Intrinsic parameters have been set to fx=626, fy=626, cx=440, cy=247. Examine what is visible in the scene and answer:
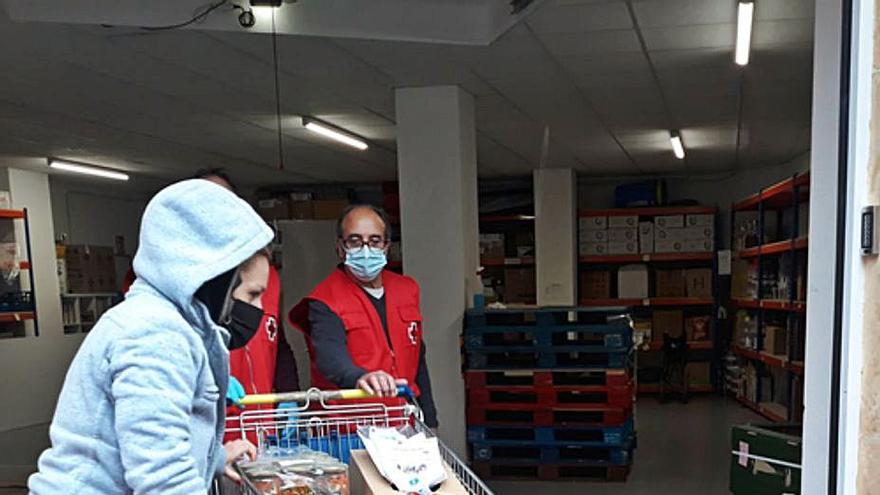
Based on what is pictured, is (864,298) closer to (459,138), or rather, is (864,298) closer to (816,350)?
(816,350)

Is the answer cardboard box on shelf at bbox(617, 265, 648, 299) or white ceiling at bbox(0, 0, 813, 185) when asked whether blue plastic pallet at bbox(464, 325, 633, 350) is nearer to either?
white ceiling at bbox(0, 0, 813, 185)

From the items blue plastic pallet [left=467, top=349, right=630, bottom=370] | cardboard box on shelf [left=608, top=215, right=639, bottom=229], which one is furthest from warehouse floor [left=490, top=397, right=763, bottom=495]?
cardboard box on shelf [left=608, top=215, right=639, bottom=229]

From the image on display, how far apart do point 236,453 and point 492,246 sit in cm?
728

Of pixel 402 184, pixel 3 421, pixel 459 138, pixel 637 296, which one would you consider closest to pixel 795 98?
pixel 459 138

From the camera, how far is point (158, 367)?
101 cm

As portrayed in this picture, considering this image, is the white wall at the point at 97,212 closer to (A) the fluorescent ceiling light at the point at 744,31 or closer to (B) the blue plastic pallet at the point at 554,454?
(B) the blue plastic pallet at the point at 554,454

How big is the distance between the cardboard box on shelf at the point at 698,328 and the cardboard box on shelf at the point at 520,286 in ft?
6.71

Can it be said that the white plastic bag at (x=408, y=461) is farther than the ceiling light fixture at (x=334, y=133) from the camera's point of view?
No

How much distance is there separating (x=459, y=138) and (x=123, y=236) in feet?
24.2

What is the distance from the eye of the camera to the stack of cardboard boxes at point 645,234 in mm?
8000

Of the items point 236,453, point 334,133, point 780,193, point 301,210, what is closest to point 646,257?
point 780,193

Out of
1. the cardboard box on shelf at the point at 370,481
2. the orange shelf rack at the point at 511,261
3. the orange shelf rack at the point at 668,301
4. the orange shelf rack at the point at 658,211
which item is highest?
the orange shelf rack at the point at 658,211

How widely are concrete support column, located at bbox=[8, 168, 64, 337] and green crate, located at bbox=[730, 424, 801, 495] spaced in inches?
285

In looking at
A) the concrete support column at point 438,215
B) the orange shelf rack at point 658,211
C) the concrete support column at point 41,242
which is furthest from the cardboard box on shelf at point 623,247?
the concrete support column at point 41,242
